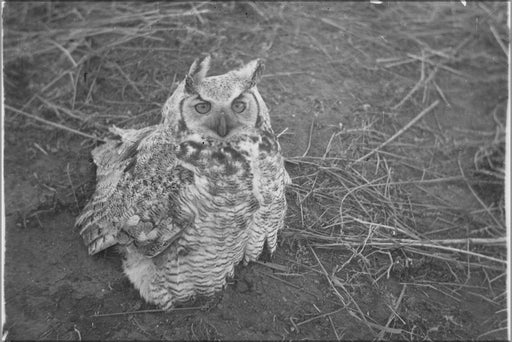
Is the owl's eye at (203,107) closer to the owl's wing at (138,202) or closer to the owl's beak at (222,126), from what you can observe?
the owl's beak at (222,126)

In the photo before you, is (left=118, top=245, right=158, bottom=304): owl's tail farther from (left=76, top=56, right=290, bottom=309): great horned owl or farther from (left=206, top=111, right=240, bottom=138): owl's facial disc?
(left=206, top=111, right=240, bottom=138): owl's facial disc

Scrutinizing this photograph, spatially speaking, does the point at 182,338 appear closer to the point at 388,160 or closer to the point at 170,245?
the point at 170,245

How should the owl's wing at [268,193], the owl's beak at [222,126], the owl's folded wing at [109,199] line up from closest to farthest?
the owl's beak at [222,126] < the owl's wing at [268,193] < the owl's folded wing at [109,199]

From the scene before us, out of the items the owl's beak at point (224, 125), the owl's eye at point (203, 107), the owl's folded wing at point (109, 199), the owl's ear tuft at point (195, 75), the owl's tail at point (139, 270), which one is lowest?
the owl's tail at point (139, 270)

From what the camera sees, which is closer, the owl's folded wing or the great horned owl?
the great horned owl

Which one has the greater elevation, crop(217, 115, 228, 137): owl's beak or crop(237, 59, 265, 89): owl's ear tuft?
crop(237, 59, 265, 89): owl's ear tuft

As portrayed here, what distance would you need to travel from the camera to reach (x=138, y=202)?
1890mm

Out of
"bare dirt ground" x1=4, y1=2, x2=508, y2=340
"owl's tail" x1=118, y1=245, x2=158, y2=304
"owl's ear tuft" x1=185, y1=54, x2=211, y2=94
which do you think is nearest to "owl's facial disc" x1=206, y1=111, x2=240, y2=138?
"owl's ear tuft" x1=185, y1=54, x2=211, y2=94

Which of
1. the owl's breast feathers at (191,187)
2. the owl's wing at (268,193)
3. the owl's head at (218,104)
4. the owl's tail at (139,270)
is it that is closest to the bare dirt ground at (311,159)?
the owl's tail at (139,270)

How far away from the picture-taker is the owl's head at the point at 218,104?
5.41ft

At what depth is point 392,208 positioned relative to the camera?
8.01 feet

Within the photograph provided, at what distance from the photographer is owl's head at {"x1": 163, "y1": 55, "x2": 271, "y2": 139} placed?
1.65m

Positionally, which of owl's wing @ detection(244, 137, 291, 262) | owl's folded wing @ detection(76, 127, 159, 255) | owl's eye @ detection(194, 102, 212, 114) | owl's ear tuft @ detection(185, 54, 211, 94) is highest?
owl's ear tuft @ detection(185, 54, 211, 94)

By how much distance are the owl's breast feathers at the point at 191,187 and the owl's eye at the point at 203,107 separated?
11 cm
